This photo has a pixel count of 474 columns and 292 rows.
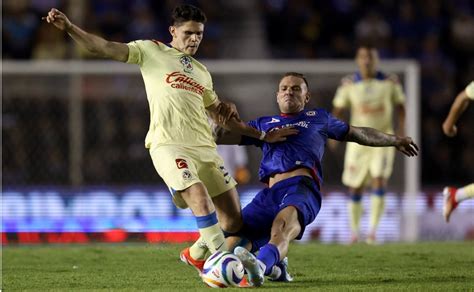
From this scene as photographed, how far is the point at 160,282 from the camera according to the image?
8.52m

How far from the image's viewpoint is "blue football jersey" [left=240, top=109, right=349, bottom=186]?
28.4 feet

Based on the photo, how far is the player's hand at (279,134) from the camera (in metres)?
8.65

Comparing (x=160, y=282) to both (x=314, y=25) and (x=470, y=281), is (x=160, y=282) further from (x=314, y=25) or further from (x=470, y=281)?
(x=314, y=25)

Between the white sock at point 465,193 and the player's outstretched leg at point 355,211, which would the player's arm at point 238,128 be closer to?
the white sock at point 465,193

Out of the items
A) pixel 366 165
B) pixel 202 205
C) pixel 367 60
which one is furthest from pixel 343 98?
pixel 202 205

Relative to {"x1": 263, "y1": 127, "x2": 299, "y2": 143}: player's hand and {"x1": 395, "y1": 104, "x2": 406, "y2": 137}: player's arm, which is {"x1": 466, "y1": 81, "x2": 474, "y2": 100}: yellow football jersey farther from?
{"x1": 395, "y1": 104, "x2": 406, "y2": 137}: player's arm

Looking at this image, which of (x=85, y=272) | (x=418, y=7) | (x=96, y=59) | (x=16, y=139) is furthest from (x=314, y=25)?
(x=85, y=272)

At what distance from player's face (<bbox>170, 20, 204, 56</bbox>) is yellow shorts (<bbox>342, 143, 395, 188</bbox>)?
5.99 meters

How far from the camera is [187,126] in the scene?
8398 millimetres

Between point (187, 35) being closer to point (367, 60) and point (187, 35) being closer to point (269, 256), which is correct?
point (269, 256)

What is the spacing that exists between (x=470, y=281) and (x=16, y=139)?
32.4 feet

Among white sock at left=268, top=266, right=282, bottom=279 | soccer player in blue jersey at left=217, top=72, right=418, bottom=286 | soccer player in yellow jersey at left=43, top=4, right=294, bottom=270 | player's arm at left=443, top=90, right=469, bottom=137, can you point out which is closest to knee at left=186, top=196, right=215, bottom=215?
soccer player in yellow jersey at left=43, top=4, right=294, bottom=270

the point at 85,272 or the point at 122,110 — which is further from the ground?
the point at 122,110

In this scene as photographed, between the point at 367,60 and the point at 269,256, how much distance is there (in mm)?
6923
